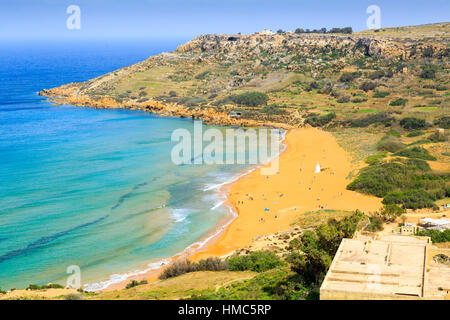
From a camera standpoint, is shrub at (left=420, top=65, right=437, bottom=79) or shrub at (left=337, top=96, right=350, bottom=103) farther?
shrub at (left=420, top=65, right=437, bottom=79)

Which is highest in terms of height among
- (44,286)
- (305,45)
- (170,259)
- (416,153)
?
(305,45)

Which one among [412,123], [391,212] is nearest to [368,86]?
[412,123]

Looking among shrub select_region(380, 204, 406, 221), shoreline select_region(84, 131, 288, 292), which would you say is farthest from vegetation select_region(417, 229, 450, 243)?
shoreline select_region(84, 131, 288, 292)

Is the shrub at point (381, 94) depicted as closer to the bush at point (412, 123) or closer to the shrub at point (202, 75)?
the bush at point (412, 123)

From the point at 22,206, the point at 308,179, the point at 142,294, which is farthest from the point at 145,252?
the point at 308,179

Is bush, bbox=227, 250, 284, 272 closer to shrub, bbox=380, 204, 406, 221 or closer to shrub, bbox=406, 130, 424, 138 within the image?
shrub, bbox=380, 204, 406, 221

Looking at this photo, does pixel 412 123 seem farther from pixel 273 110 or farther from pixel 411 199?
pixel 411 199
